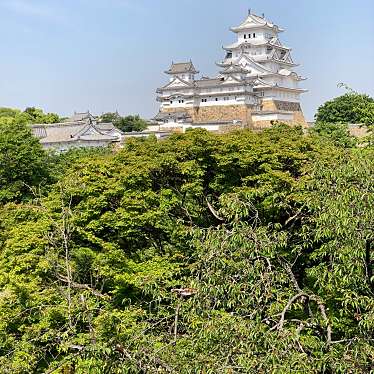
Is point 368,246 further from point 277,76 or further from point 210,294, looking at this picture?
point 277,76

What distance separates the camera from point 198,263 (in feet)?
13.5

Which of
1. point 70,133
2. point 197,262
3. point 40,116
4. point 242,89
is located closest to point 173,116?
Result: point 242,89

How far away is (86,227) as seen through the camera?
9172 millimetres

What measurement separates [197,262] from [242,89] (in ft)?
102

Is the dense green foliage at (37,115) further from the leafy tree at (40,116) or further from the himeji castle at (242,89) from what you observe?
the himeji castle at (242,89)

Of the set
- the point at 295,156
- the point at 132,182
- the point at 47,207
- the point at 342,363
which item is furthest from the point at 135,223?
the point at 342,363

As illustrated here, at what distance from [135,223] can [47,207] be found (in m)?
1.97

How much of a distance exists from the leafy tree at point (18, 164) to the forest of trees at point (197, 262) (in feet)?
1.48

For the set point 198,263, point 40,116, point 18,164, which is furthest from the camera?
point 40,116

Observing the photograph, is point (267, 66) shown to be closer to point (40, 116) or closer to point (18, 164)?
point (40, 116)

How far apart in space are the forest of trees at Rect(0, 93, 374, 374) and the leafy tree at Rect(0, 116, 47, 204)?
0.45 meters

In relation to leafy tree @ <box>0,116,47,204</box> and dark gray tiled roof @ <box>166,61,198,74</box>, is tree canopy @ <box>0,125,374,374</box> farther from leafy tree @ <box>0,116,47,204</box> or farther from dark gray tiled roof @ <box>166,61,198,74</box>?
dark gray tiled roof @ <box>166,61,198,74</box>

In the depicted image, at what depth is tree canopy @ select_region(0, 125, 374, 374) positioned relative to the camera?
148 inches

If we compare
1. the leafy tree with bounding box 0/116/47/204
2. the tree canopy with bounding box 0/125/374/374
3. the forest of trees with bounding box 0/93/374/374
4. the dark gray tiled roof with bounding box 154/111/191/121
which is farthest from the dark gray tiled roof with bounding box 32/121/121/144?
the tree canopy with bounding box 0/125/374/374
